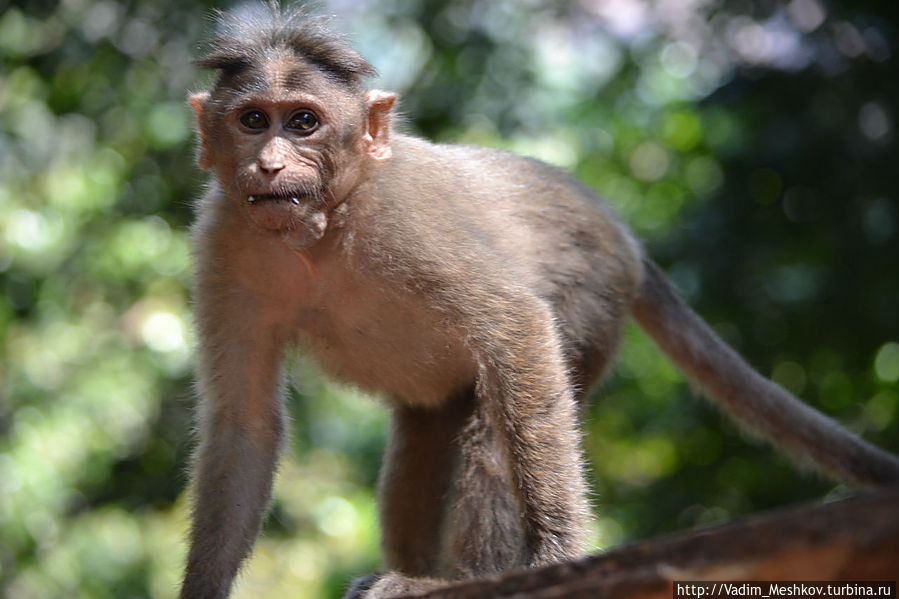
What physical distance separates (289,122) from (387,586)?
1.86m

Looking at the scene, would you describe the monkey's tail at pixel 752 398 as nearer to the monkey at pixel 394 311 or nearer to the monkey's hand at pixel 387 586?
the monkey at pixel 394 311

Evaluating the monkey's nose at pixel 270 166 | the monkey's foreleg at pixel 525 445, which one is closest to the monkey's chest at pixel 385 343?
the monkey's foreleg at pixel 525 445

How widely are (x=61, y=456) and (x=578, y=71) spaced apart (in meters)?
5.15

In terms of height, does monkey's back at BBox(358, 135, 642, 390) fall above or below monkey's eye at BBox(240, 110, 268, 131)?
below

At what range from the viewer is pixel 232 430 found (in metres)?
4.34

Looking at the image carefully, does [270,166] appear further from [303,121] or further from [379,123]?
[379,123]

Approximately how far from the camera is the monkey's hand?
3787mm

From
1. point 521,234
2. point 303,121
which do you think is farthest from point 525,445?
point 303,121

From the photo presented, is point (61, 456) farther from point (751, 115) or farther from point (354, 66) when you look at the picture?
point (751, 115)

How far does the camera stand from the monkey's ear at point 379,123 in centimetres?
433

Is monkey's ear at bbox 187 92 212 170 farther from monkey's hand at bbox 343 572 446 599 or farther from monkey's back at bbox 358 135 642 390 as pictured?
monkey's hand at bbox 343 572 446 599

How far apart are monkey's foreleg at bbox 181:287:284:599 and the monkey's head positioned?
57cm

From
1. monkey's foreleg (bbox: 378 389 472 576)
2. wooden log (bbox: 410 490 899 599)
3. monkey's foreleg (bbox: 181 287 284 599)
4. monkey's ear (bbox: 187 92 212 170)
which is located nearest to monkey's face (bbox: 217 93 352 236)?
monkey's ear (bbox: 187 92 212 170)

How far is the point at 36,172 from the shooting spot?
24.7 ft
